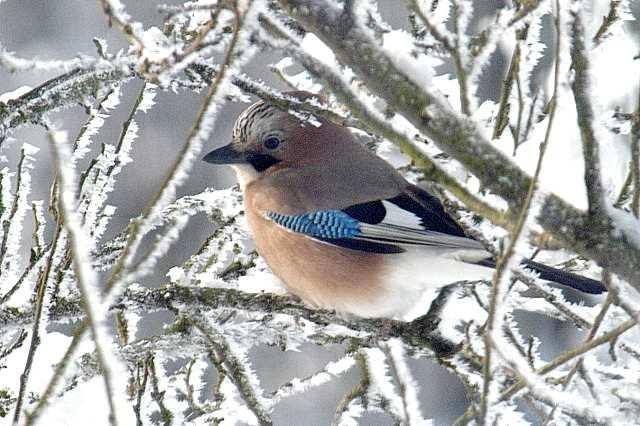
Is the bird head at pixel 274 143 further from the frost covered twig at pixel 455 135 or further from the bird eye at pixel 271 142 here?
the frost covered twig at pixel 455 135

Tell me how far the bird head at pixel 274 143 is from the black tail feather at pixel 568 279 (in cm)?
116

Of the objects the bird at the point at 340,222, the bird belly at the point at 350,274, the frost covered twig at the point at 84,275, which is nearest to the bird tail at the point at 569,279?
the bird at the point at 340,222

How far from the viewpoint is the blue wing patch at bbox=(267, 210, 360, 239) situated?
3414 mm

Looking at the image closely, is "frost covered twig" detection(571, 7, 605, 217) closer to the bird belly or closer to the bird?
the bird

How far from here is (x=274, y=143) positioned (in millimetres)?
3732

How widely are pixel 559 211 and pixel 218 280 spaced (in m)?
1.19

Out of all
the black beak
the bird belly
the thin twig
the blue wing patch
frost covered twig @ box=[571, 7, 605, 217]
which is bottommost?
the thin twig

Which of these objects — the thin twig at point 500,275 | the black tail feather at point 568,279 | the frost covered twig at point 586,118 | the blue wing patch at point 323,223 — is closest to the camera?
the thin twig at point 500,275

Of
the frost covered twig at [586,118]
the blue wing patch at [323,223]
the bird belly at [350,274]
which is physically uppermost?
the blue wing patch at [323,223]

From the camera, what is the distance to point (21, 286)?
8.19 ft

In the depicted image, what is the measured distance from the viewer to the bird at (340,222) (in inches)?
128

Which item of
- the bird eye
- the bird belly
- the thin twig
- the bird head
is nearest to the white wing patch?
the bird belly

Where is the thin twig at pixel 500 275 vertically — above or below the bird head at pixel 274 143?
below

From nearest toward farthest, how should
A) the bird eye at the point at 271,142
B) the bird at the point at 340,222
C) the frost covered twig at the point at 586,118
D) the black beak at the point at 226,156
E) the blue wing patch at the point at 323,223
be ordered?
the frost covered twig at the point at 586,118 < the bird at the point at 340,222 < the blue wing patch at the point at 323,223 < the black beak at the point at 226,156 < the bird eye at the point at 271,142
